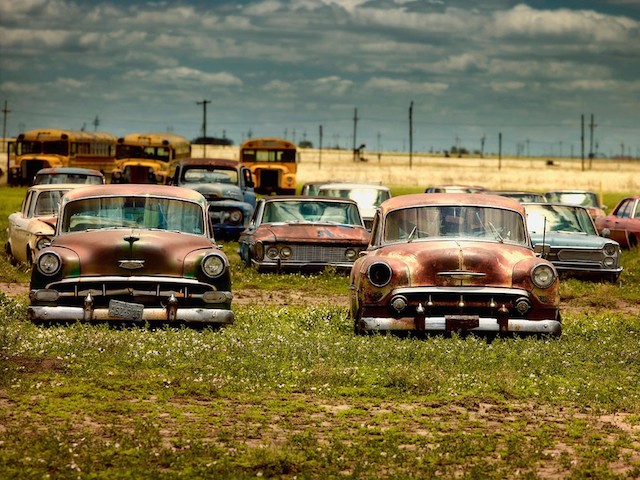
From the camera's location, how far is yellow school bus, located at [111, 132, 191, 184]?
163ft

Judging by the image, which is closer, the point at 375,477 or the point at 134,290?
the point at 375,477

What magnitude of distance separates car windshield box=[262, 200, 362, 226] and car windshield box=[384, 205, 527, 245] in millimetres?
7250

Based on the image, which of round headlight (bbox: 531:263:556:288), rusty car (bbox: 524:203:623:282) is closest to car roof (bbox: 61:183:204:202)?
round headlight (bbox: 531:263:556:288)

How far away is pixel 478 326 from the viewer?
11.4m

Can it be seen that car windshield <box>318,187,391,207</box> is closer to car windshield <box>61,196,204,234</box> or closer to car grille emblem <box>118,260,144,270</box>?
car windshield <box>61,196,204,234</box>

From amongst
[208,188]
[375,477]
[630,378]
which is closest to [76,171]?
[208,188]

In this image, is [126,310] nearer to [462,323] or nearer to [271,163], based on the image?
[462,323]

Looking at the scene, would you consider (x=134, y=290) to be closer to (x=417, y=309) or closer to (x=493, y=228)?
(x=417, y=309)

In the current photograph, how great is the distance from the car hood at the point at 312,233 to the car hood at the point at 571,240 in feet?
9.51

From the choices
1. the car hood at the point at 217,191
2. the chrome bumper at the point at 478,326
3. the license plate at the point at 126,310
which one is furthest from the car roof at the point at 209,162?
the chrome bumper at the point at 478,326

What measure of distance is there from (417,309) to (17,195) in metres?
42.3

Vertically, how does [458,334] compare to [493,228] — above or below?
below

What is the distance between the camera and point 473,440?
7.66m

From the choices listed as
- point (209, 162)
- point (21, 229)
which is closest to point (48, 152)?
point (209, 162)
